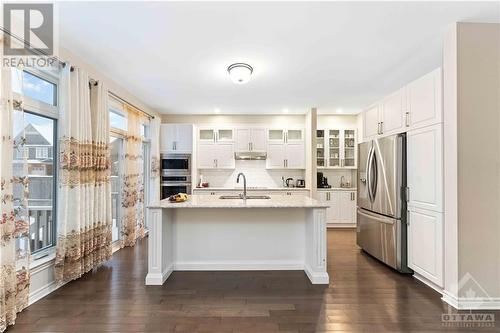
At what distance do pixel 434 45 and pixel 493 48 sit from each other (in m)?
0.54

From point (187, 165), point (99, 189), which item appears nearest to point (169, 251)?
point (99, 189)

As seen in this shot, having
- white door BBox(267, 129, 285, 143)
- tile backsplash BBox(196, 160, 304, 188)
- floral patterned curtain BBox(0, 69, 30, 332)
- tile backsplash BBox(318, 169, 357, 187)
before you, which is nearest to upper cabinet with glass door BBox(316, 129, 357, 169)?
tile backsplash BBox(318, 169, 357, 187)

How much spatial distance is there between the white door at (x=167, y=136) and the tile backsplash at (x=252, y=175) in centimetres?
96

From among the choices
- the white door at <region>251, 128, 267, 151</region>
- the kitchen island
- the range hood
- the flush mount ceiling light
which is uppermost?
the flush mount ceiling light

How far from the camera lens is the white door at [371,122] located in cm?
421

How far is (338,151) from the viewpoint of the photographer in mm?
6629

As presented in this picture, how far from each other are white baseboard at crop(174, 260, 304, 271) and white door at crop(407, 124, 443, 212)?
1.65 m

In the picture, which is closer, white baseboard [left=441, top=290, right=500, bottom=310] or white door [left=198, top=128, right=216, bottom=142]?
white baseboard [left=441, top=290, right=500, bottom=310]

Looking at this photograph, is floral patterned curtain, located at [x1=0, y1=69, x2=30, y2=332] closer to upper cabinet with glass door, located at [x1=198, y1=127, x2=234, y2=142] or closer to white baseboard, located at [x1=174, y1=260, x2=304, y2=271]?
white baseboard, located at [x1=174, y1=260, x2=304, y2=271]

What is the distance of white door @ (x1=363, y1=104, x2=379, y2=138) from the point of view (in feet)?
13.8

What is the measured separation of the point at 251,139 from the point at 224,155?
735 millimetres

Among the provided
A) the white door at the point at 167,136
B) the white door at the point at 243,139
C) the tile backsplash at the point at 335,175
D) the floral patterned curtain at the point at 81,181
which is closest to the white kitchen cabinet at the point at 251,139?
the white door at the point at 243,139

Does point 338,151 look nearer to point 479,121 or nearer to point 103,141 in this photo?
point 479,121

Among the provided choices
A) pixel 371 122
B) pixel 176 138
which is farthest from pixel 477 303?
pixel 176 138
